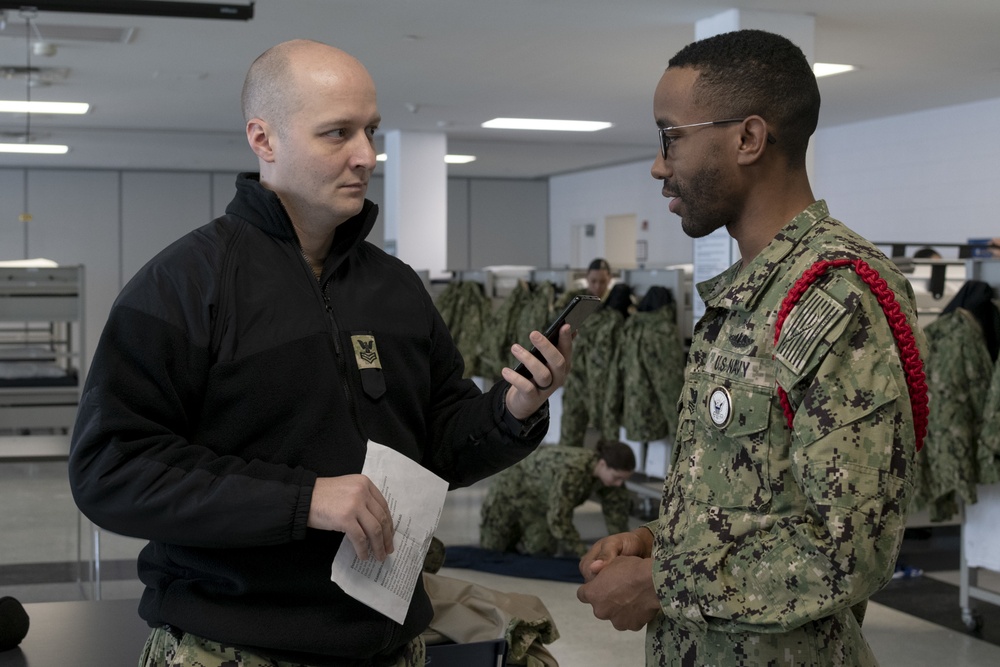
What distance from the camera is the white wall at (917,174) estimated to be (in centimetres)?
956

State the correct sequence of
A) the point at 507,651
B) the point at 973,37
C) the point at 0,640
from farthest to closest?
the point at 973,37 → the point at 507,651 → the point at 0,640

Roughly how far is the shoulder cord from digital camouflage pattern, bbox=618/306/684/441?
5.02m

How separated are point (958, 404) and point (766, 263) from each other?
386 cm

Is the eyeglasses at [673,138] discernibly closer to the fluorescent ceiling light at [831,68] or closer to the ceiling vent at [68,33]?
the ceiling vent at [68,33]

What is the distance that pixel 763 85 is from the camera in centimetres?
139

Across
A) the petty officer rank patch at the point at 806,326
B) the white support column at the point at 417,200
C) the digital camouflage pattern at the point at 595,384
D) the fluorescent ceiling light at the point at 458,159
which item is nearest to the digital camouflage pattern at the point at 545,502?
the digital camouflage pattern at the point at 595,384

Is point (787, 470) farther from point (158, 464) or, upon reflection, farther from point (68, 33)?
point (68, 33)

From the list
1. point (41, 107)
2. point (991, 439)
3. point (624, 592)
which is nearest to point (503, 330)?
point (991, 439)

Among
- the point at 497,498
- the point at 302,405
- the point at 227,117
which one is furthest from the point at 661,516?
the point at 227,117

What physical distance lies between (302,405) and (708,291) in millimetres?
657

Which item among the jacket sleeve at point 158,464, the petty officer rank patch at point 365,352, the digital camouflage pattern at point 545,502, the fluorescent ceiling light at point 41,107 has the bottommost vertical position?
the digital camouflage pattern at point 545,502

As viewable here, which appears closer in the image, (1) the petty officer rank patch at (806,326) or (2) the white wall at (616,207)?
(1) the petty officer rank patch at (806,326)

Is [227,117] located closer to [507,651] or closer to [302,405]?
[507,651]

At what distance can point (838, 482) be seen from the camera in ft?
3.92
